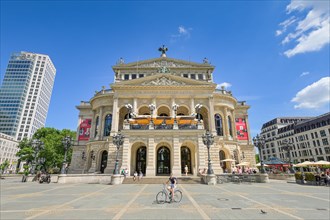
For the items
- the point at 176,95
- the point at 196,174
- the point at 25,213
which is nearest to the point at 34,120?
the point at 176,95

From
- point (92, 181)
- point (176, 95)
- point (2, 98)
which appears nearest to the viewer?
point (92, 181)

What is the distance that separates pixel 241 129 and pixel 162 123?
2166 cm

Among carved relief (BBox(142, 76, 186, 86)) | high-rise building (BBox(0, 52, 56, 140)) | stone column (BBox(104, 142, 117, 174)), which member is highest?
high-rise building (BBox(0, 52, 56, 140))

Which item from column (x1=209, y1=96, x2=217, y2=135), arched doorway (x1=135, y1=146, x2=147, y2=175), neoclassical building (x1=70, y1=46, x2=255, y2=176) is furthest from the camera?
column (x1=209, y1=96, x2=217, y2=135)

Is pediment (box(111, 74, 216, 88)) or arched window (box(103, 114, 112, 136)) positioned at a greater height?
pediment (box(111, 74, 216, 88))

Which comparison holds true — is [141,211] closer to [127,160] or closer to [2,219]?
[2,219]

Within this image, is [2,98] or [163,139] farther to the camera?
[2,98]

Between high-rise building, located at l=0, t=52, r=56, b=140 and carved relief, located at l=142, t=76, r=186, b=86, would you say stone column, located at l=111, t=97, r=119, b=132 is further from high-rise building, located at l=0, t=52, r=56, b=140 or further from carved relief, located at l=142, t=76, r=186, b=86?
high-rise building, located at l=0, t=52, r=56, b=140

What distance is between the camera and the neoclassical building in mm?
26672

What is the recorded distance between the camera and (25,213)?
24.1 ft

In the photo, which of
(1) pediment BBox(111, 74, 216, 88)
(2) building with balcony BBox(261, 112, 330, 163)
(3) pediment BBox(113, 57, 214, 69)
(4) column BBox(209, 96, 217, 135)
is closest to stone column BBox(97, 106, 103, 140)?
(1) pediment BBox(111, 74, 216, 88)

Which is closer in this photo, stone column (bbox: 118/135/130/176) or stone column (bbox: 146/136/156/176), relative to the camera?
stone column (bbox: 146/136/156/176)

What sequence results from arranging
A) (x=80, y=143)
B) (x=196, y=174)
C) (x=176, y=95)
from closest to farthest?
(x=196, y=174) → (x=176, y=95) → (x=80, y=143)

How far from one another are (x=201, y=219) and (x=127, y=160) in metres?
20.6
